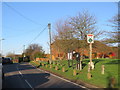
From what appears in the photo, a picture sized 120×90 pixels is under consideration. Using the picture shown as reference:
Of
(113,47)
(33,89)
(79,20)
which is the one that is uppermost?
(79,20)

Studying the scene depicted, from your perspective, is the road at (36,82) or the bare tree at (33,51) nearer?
the road at (36,82)

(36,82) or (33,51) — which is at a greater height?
(33,51)

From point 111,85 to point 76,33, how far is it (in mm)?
13578

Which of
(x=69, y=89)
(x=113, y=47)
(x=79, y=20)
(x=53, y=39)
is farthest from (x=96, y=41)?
(x=53, y=39)

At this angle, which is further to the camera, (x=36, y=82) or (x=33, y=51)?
(x=33, y=51)

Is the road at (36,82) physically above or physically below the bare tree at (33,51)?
below

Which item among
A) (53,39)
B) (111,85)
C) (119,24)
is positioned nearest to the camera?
(111,85)

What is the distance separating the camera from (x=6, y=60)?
4869 cm

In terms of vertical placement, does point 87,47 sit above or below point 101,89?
above

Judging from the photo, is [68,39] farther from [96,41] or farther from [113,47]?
[113,47]

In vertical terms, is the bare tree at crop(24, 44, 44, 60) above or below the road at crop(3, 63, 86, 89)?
above

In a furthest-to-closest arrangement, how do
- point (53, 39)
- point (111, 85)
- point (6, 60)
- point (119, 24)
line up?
point (6, 60)
point (53, 39)
point (119, 24)
point (111, 85)

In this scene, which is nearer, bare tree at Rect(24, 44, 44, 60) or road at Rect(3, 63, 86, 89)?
road at Rect(3, 63, 86, 89)

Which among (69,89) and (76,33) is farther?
(76,33)
